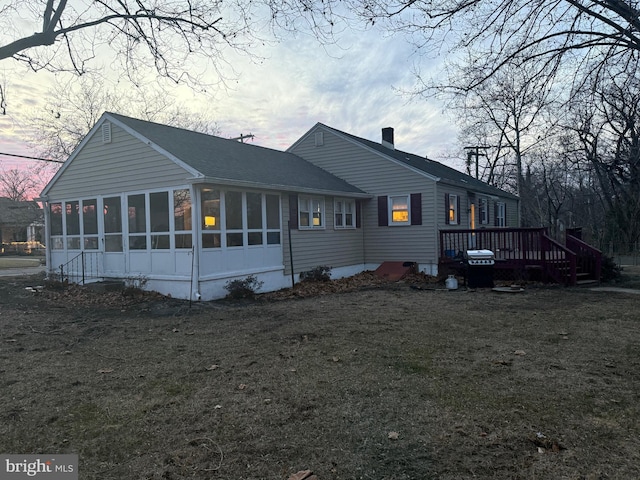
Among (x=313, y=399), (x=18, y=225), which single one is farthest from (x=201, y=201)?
(x=18, y=225)

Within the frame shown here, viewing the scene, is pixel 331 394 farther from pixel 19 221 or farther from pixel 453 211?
pixel 19 221

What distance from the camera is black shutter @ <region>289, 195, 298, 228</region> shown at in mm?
12570

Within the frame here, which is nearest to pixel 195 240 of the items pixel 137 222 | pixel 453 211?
pixel 137 222

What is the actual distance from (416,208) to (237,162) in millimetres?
6671

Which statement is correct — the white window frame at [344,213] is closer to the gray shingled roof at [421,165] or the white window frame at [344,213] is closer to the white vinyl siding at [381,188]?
the white vinyl siding at [381,188]

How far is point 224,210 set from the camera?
10406 mm

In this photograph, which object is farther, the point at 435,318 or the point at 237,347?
the point at 435,318

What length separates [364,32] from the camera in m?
7.03

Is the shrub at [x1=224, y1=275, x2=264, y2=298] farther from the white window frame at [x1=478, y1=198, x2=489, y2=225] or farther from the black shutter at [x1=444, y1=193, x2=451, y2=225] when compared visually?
the white window frame at [x1=478, y1=198, x2=489, y2=225]

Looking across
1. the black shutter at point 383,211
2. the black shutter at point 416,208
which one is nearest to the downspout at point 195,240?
the black shutter at point 383,211

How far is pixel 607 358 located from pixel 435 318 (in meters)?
2.88

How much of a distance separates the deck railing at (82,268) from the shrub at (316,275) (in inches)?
230

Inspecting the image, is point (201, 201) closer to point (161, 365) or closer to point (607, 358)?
point (161, 365)

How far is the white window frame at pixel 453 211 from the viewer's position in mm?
16047
